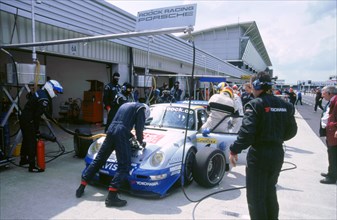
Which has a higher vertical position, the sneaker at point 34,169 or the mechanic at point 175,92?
the mechanic at point 175,92

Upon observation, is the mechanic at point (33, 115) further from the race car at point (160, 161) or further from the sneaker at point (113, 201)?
the sneaker at point (113, 201)

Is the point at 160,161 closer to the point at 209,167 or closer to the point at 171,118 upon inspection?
the point at 209,167

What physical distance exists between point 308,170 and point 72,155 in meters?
5.56

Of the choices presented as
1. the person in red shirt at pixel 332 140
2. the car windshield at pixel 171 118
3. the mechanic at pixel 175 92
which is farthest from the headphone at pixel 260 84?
the mechanic at pixel 175 92

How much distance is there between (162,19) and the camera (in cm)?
400

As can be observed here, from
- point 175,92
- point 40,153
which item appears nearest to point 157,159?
point 40,153

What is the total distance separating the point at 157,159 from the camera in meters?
4.03

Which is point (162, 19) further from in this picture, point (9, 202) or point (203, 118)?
point (9, 202)

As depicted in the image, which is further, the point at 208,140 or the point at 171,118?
the point at 171,118

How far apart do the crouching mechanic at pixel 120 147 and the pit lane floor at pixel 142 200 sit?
0.24m

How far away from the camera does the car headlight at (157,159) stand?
3964mm

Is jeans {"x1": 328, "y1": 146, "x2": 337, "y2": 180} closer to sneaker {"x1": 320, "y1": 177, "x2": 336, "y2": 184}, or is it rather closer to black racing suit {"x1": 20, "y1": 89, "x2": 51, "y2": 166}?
sneaker {"x1": 320, "y1": 177, "x2": 336, "y2": 184}

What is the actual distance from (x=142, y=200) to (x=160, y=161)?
0.64 m

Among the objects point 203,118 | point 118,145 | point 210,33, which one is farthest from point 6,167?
point 210,33
